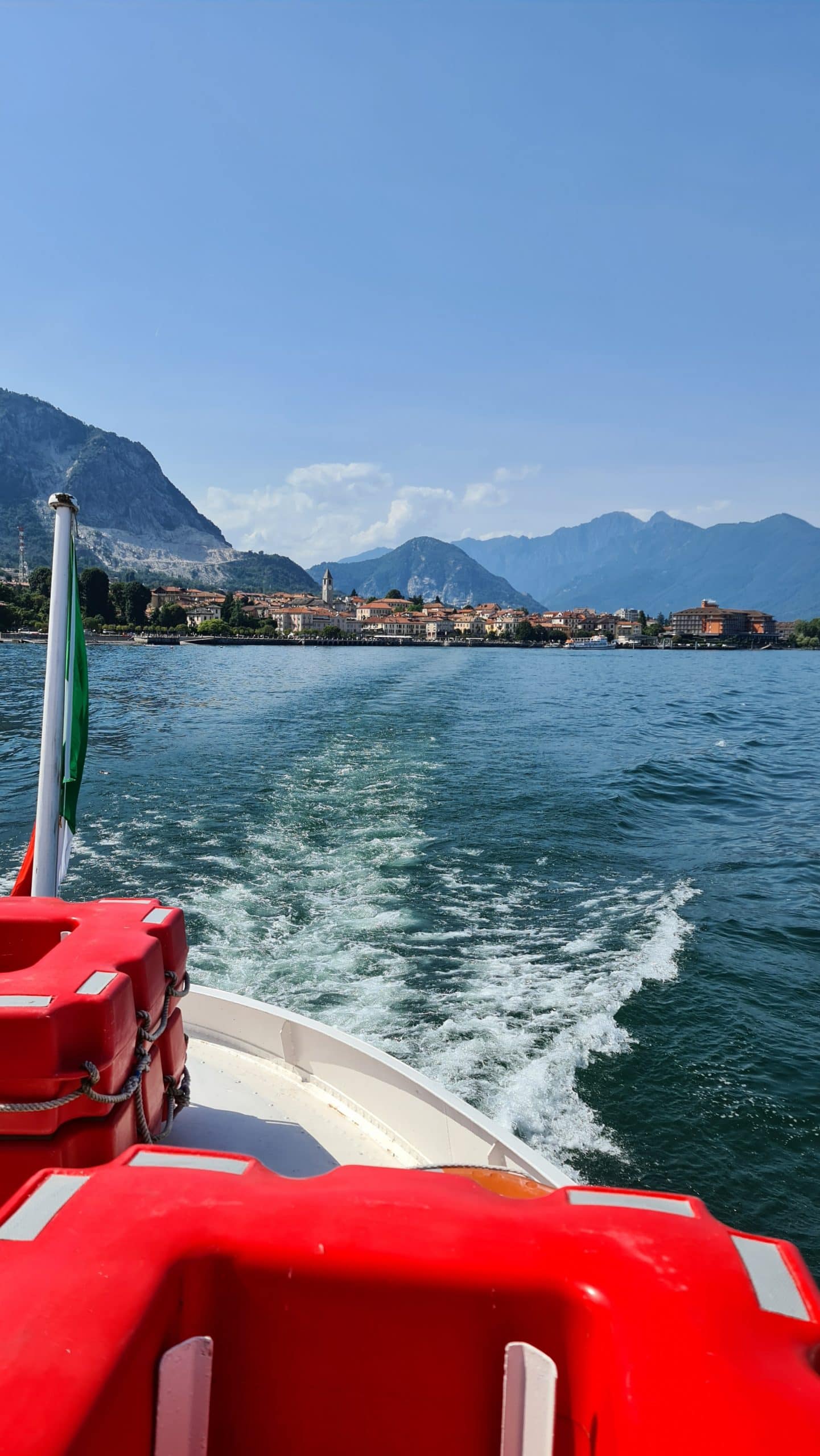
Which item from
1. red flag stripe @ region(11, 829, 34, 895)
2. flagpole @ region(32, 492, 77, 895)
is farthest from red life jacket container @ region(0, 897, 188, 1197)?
red flag stripe @ region(11, 829, 34, 895)

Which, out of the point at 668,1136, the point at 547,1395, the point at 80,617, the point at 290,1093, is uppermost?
the point at 80,617

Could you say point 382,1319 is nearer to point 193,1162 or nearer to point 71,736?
point 193,1162

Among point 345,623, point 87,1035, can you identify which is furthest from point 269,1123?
point 345,623

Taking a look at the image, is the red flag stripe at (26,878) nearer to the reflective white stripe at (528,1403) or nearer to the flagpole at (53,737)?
the flagpole at (53,737)

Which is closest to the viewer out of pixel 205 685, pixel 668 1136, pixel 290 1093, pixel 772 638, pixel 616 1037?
pixel 290 1093

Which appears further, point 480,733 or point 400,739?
point 480,733

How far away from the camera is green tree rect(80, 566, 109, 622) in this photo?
111 metres

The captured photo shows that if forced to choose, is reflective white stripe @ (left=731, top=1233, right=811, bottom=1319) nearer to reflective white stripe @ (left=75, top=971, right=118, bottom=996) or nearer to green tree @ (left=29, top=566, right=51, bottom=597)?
reflective white stripe @ (left=75, top=971, right=118, bottom=996)

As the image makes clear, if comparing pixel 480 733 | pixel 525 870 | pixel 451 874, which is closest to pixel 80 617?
pixel 451 874

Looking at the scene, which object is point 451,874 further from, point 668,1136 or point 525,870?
point 668,1136

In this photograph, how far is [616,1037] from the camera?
7531 mm

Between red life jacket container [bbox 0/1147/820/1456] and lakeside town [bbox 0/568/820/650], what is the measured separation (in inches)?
4057

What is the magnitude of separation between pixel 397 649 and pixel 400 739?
98.2 m

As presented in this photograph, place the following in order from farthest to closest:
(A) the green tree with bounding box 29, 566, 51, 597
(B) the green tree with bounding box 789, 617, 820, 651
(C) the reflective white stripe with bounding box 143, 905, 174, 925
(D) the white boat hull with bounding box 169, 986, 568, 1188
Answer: (B) the green tree with bounding box 789, 617, 820, 651 → (A) the green tree with bounding box 29, 566, 51, 597 → (D) the white boat hull with bounding box 169, 986, 568, 1188 → (C) the reflective white stripe with bounding box 143, 905, 174, 925
